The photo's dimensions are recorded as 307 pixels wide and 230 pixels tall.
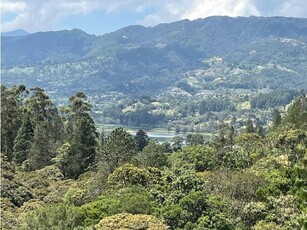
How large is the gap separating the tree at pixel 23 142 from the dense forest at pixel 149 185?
0.15 meters

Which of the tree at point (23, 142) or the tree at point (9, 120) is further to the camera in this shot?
the tree at point (9, 120)

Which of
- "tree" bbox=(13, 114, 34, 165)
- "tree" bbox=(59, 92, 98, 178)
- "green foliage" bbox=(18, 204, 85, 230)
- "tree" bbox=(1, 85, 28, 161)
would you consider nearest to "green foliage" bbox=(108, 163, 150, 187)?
"green foliage" bbox=(18, 204, 85, 230)

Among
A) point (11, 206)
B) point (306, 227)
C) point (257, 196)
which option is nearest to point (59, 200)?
point (11, 206)

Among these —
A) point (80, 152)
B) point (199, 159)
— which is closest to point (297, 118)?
point (199, 159)

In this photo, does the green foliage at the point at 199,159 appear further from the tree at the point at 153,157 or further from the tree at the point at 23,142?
the tree at the point at 23,142

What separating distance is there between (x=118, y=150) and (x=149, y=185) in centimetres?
1195

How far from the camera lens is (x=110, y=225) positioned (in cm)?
3056

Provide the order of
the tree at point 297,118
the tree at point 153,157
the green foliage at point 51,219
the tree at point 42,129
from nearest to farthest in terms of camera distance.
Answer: the green foliage at point 51,219 < the tree at point 153,157 < the tree at point 42,129 < the tree at point 297,118

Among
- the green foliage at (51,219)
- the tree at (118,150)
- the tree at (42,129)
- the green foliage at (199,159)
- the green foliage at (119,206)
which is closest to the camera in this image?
the green foliage at (51,219)

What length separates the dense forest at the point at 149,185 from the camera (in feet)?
106

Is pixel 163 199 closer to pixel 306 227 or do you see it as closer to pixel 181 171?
pixel 181 171

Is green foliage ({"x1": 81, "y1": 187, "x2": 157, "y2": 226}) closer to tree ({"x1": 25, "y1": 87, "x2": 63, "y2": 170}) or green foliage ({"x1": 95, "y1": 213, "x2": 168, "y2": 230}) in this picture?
green foliage ({"x1": 95, "y1": 213, "x2": 168, "y2": 230})

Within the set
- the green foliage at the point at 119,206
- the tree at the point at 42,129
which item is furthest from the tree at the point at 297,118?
the green foliage at the point at 119,206

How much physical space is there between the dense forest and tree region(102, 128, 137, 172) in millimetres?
113
